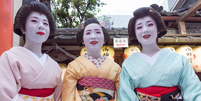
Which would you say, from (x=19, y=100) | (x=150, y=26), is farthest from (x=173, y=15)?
(x=19, y=100)

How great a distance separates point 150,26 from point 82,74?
1.28 meters

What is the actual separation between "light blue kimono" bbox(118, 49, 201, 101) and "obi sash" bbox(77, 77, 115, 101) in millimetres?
259

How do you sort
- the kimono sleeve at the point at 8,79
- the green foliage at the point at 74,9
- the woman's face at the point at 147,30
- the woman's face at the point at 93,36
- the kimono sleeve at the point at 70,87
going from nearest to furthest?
the kimono sleeve at the point at 8,79
the kimono sleeve at the point at 70,87
the woman's face at the point at 147,30
the woman's face at the point at 93,36
the green foliage at the point at 74,9

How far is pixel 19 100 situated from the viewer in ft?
5.60

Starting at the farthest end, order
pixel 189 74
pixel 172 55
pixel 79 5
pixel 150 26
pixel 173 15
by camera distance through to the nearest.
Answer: pixel 79 5
pixel 173 15
pixel 150 26
pixel 172 55
pixel 189 74

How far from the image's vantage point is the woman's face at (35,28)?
208cm

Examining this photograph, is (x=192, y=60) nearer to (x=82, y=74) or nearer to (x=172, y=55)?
(x=172, y=55)

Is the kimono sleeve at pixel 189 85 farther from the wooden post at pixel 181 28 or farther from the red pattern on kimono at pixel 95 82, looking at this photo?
the wooden post at pixel 181 28

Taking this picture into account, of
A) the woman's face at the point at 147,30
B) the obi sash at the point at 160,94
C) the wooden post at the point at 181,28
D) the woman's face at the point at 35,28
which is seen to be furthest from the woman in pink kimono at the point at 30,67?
the wooden post at the point at 181,28

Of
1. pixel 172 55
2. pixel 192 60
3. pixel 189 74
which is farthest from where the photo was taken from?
pixel 192 60

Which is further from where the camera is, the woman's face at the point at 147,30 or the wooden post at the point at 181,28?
the wooden post at the point at 181,28

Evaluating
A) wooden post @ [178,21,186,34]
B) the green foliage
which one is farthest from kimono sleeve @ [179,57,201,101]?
the green foliage

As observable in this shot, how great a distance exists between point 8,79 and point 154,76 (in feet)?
5.96

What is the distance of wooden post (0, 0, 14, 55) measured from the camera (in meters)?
2.40
